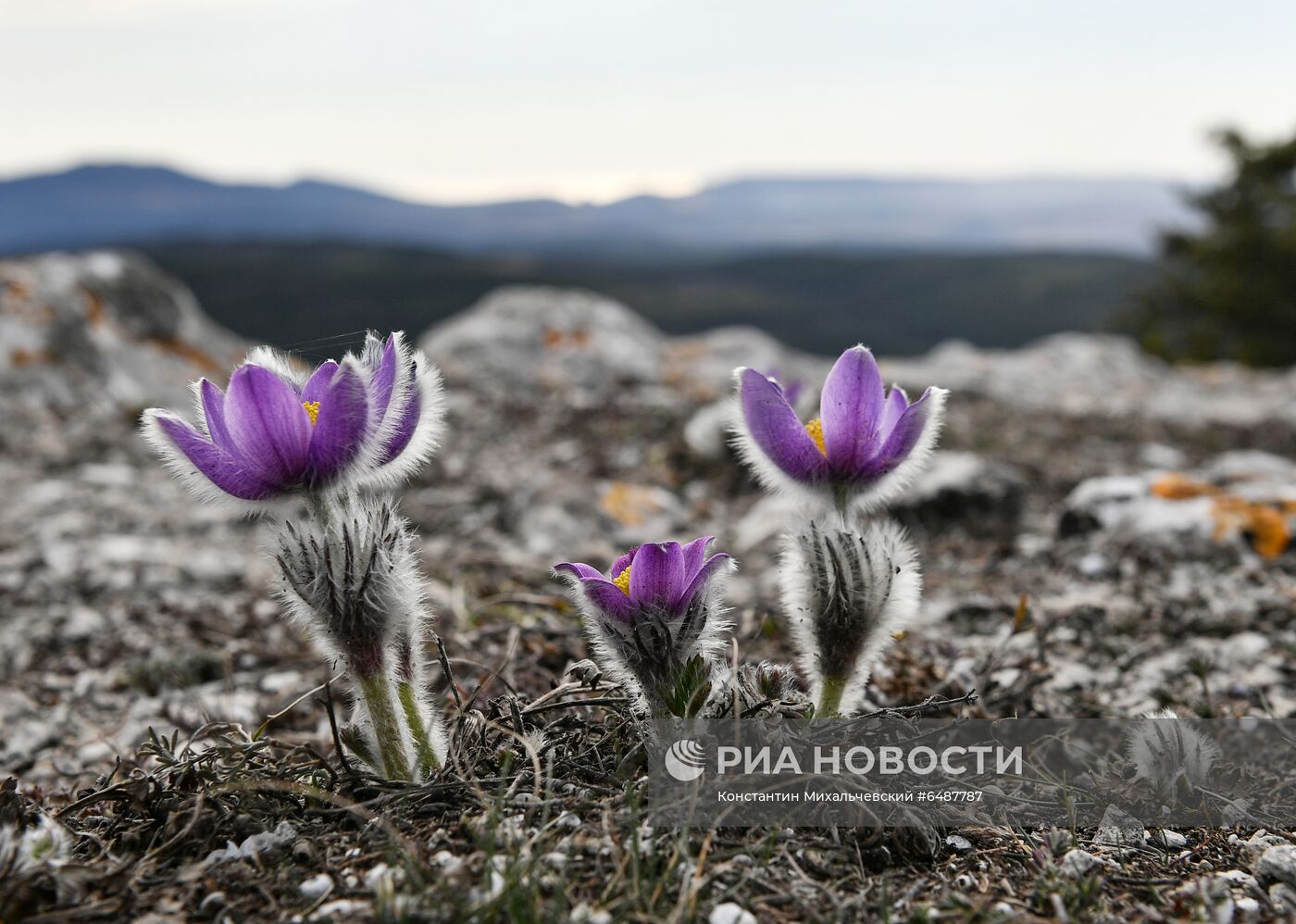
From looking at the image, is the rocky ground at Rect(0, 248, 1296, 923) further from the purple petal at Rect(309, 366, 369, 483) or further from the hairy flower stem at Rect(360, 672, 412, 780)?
the purple petal at Rect(309, 366, 369, 483)

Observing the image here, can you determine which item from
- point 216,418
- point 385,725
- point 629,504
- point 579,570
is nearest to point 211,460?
point 216,418

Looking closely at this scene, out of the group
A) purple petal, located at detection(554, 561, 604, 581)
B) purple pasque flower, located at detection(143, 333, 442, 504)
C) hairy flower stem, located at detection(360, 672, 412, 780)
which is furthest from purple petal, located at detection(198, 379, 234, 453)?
purple petal, located at detection(554, 561, 604, 581)

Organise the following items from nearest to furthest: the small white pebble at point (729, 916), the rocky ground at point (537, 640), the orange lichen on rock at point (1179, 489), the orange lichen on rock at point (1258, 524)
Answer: the small white pebble at point (729, 916)
the rocky ground at point (537, 640)
the orange lichen on rock at point (1258, 524)
the orange lichen on rock at point (1179, 489)

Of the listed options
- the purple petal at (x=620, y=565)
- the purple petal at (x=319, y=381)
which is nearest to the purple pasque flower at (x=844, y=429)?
the purple petal at (x=620, y=565)

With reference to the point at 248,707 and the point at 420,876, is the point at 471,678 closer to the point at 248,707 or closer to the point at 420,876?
the point at 248,707

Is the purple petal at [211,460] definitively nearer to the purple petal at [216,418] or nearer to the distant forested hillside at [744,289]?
the purple petal at [216,418]

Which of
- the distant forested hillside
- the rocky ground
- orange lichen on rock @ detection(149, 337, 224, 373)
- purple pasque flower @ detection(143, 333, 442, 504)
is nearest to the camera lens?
the rocky ground

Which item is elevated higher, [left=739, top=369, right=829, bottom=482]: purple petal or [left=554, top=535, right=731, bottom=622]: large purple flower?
[left=739, top=369, right=829, bottom=482]: purple petal
